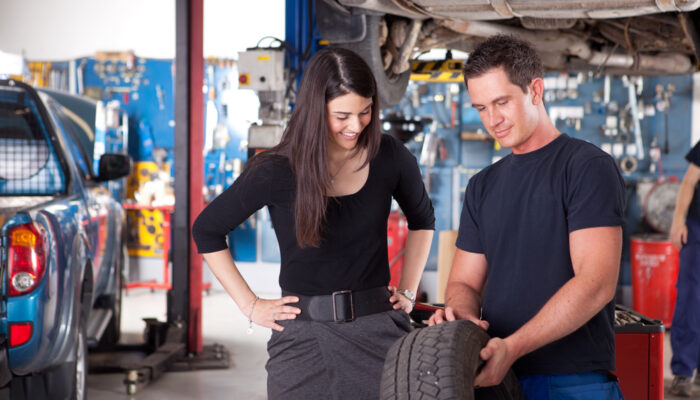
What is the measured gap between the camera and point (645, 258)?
6.62 metres

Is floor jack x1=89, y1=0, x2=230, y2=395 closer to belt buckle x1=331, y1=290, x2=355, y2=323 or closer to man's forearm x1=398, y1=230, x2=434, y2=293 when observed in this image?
man's forearm x1=398, y1=230, x2=434, y2=293

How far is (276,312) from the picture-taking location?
6.76ft

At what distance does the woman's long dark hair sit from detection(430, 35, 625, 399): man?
17.4 inches

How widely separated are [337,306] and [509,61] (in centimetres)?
85

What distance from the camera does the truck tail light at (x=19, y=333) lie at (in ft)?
9.56

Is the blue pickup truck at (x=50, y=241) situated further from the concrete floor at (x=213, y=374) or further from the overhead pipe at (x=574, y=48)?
the overhead pipe at (x=574, y=48)

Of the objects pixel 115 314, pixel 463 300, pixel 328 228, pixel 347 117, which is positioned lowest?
pixel 115 314

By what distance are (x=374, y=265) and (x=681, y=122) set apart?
6365 millimetres

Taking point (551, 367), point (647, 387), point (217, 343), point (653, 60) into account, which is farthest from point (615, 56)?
point (551, 367)

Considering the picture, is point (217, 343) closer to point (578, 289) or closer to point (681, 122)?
point (578, 289)

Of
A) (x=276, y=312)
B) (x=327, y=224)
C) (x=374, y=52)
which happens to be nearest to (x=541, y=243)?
(x=327, y=224)

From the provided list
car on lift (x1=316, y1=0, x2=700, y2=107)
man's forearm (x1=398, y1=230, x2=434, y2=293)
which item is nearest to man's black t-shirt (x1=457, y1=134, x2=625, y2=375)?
man's forearm (x1=398, y1=230, x2=434, y2=293)

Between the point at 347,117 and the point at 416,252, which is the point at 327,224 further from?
the point at 416,252

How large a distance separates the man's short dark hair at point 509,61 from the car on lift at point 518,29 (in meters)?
1.76
